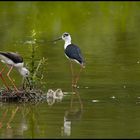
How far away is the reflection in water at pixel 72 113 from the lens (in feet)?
39.0

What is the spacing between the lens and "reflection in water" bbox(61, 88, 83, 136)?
1189cm

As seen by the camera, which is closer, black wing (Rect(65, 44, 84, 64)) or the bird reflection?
the bird reflection

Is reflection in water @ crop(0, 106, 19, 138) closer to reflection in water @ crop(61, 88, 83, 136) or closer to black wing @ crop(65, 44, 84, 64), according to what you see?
reflection in water @ crop(61, 88, 83, 136)

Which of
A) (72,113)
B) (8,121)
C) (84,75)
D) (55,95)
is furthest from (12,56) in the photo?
(84,75)

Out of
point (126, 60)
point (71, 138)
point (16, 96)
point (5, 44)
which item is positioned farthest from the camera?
point (5, 44)

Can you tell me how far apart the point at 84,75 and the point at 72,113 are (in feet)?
13.0

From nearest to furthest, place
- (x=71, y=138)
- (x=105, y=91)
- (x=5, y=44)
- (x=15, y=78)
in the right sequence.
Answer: (x=71, y=138) < (x=105, y=91) < (x=15, y=78) < (x=5, y=44)

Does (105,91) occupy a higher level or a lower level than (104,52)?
lower

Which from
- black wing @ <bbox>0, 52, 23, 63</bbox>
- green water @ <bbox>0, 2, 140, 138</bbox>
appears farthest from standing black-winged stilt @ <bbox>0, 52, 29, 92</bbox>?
green water @ <bbox>0, 2, 140, 138</bbox>

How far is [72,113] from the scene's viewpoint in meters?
13.2

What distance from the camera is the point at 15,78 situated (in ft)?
54.4

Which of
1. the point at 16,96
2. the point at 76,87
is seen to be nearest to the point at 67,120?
the point at 16,96

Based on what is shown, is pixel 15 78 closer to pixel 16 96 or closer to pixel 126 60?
pixel 16 96

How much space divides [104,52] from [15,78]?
5.10 meters
